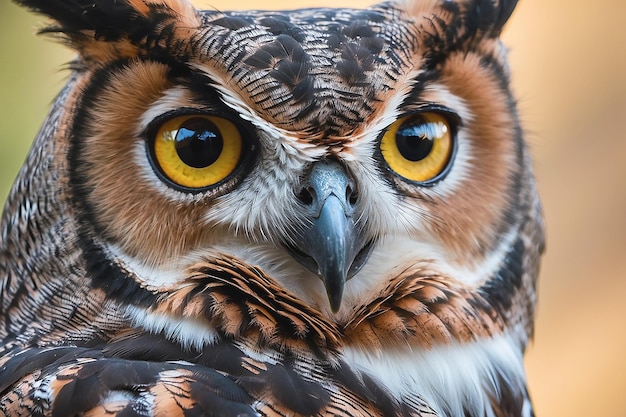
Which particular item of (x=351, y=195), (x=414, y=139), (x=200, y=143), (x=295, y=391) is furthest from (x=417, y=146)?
(x=295, y=391)

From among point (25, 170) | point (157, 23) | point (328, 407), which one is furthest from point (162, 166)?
point (328, 407)

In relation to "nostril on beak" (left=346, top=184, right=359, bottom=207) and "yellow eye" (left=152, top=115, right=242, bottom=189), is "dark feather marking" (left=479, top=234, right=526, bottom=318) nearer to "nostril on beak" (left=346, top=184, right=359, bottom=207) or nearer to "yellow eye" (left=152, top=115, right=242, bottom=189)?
"nostril on beak" (left=346, top=184, right=359, bottom=207)

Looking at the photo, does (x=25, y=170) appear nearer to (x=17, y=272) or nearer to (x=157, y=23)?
(x=17, y=272)

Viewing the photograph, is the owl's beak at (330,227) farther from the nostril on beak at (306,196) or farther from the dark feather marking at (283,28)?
the dark feather marking at (283,28)

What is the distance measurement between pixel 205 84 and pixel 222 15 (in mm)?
144

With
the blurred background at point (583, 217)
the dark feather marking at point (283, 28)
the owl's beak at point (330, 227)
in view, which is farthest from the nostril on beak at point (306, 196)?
the blurred background at point (583, 217)

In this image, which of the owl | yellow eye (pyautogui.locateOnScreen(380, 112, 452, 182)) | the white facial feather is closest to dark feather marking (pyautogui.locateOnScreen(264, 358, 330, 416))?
the owl

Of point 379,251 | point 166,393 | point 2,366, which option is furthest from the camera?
point 379,251

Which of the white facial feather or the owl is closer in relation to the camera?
the owl

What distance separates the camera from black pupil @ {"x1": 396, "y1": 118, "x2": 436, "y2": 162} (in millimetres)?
1443

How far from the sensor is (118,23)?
1375 millimetres

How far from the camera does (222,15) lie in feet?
4.58

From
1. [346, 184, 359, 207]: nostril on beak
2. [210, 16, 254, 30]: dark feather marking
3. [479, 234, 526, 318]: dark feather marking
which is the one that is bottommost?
[479, 234, 526, 318]: dark feather marking

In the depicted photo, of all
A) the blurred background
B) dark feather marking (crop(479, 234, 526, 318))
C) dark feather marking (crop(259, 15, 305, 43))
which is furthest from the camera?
the blurred background
